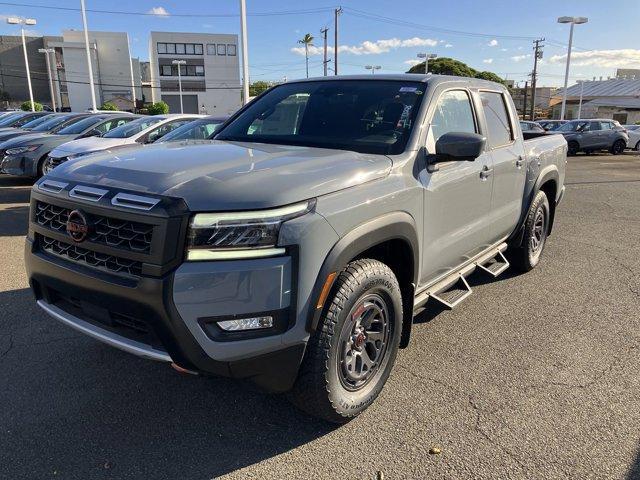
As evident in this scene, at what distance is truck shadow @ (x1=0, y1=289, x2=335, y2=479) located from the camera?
2631 millimetres

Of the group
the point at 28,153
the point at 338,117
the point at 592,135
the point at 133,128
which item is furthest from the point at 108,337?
the point at 592,135

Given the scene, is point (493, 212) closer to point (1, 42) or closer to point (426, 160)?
point (426, 160)

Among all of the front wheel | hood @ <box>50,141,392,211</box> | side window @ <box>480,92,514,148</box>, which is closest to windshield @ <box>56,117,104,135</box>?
hood @ <box>50,141,392,211</box>

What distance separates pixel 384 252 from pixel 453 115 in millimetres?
1362

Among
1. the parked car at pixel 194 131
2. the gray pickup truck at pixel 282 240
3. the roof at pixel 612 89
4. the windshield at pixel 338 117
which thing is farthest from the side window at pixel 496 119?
the roof at pixel 612 89

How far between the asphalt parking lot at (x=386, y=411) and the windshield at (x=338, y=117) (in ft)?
5.26

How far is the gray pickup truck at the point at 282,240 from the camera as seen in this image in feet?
7.61

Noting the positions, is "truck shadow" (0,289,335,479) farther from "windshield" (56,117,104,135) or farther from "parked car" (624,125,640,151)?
"parked car" (624,125,640,151)

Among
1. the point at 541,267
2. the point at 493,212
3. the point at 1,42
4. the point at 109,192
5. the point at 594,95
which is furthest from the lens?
the point at 1,42

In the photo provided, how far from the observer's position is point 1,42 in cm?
9606

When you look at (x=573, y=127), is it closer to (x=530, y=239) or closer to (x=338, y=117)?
(x=530, y=239)

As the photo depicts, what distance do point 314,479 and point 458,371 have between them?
147 cm

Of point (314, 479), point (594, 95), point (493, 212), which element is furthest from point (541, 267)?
point (594, 95)

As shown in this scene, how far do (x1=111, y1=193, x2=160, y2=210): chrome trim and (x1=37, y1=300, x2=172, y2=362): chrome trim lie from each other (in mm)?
667
